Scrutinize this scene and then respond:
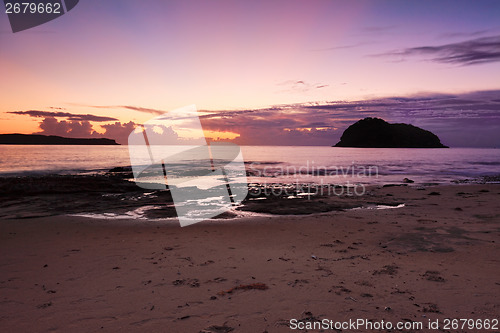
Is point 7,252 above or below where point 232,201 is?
above

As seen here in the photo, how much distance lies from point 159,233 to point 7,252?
13.3ft

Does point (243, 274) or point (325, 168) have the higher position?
point (243, 274)

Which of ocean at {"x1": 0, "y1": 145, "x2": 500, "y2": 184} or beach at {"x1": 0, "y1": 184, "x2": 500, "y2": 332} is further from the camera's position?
ocean at {"x1": 0, "y1": 145, "x2": 500, "y2": 184}

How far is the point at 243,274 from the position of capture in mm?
6121

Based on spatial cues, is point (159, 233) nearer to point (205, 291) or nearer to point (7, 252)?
point (7, 252)

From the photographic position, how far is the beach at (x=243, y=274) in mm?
4445

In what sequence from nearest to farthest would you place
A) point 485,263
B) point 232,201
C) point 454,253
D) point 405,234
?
point 485,263 → point 454,253 → point 405,234 → point 232,201

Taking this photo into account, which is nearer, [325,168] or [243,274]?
[243,274]

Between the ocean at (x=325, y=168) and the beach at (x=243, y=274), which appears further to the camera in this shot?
the ocean at (x=325, y=168)

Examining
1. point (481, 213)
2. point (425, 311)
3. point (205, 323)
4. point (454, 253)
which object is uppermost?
point (205, 323)

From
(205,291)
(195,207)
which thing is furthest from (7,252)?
(195,207)

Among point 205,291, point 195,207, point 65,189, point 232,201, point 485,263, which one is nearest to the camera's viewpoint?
point 205,291

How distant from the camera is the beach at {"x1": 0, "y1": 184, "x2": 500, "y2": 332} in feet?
14.6

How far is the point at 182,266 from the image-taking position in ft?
21.5
